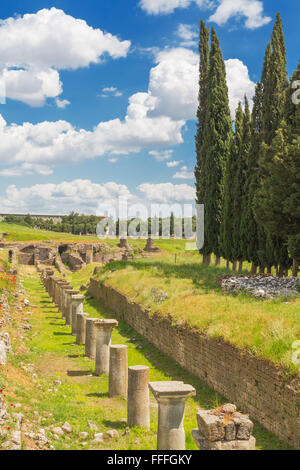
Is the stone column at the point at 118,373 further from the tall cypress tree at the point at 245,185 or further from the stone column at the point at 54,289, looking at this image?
the stone column at the point at 54,289

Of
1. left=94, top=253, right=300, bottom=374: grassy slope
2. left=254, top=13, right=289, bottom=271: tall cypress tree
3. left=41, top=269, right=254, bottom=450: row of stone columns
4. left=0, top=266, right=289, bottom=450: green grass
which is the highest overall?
left=254, top=13, right=289, bottom=271: tall cypress tree

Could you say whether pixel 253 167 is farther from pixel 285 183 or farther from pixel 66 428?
pixel 66 428

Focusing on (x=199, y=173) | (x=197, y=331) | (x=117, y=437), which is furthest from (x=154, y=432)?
(x=199, y=173)

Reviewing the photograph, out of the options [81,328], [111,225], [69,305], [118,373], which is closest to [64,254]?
[69,305]

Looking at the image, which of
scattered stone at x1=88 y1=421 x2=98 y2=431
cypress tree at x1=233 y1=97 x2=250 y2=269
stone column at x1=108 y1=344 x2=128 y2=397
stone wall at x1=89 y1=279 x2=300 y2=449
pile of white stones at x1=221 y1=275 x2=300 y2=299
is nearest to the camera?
stone wall at x1=89 y1=279 x2=300 y2=449

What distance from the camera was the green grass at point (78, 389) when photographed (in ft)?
25.2

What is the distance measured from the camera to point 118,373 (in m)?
10.1

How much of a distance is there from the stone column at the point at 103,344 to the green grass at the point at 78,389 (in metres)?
0.30

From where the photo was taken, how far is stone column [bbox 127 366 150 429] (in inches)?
321

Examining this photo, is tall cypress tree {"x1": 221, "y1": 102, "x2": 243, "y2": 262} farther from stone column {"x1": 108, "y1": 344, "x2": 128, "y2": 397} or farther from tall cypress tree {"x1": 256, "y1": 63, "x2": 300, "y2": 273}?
stone column {"x1": 108, "y1": 344, "x2": 128, "y2": 397}

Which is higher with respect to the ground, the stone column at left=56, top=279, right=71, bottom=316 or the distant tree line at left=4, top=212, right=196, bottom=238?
the distant tree line at left=4, top=212, right=196, bottom=238

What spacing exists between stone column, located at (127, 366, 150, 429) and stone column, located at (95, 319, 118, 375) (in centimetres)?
372

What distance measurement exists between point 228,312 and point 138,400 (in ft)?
13.2

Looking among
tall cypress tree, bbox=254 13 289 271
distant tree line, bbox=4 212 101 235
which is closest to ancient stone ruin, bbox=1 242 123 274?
tall cypress tree, bbox=254 13 289 271
